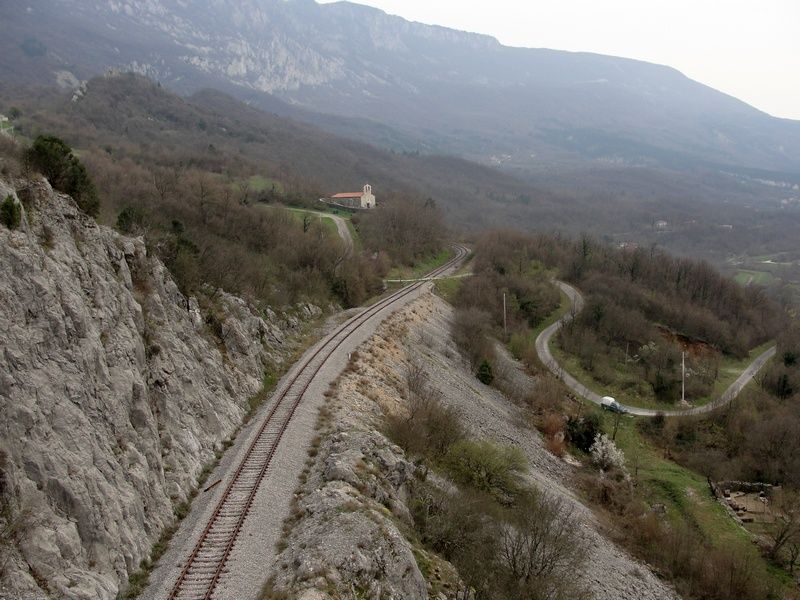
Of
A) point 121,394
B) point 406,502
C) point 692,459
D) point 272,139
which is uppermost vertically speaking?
point 272,139

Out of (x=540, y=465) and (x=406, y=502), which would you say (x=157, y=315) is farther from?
(x=540, y=465)

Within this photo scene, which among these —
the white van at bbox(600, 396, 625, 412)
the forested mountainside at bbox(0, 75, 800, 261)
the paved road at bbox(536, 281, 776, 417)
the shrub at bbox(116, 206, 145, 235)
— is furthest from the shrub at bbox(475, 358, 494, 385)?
the shrub at bbox(116, 206, 145, 235)

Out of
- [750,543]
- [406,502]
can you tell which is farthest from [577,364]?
[406,502]

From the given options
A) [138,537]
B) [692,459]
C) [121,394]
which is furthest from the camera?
[692,459]

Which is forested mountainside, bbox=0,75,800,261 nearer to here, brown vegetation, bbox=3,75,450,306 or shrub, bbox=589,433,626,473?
brown vegetation, bbox=3,75,450,306

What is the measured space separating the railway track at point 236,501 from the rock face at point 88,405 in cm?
127

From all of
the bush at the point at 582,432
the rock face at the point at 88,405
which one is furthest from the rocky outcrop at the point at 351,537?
the bush at the point at 582,432

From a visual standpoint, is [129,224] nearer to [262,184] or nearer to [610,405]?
[610,405]

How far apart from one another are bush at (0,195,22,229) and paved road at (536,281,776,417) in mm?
46506

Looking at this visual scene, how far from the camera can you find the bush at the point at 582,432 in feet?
133

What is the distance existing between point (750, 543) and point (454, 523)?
22.8m

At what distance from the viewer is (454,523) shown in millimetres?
19281

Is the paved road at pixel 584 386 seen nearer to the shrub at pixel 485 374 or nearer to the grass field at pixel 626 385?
the grass field at pixel 626 385

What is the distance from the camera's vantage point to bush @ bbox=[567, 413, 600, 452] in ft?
133
